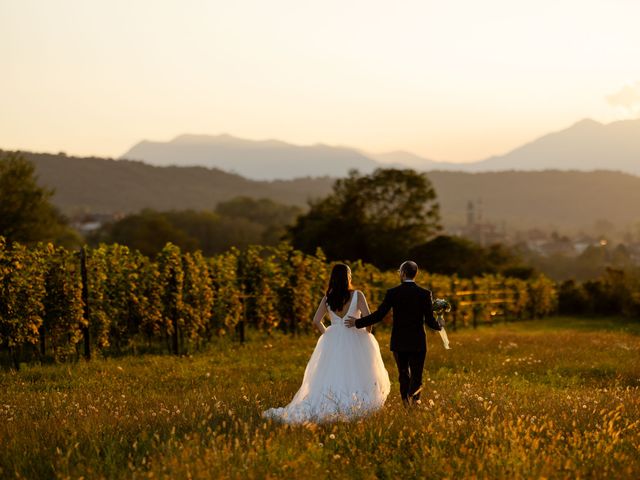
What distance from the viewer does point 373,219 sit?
71.9 metres

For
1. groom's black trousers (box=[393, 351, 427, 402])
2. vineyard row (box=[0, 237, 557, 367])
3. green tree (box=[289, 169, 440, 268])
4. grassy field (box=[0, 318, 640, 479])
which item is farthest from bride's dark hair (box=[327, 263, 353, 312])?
green tree (box=[289, 169, 440, 268])

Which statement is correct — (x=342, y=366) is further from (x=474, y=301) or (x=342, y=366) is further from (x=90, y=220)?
(x=90, y=220)

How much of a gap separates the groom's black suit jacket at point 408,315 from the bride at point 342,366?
28cm

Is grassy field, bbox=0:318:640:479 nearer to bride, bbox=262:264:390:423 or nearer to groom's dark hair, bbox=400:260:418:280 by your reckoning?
bride, bbox=262:264:390:423

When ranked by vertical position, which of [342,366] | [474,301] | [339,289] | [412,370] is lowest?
[474,301]

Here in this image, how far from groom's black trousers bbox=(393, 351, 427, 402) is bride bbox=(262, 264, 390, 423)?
264 mm

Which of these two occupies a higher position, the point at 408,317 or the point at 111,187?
the point at 111,187

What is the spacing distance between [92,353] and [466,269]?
177ft

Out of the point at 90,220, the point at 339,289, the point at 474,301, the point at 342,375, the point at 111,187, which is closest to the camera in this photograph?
the point at 342,375

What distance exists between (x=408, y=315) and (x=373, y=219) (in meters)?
61.9

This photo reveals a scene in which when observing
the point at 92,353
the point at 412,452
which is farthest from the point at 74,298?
the point at 412,452

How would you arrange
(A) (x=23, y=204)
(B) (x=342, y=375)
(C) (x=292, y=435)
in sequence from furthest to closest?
1. (A) (x=23, y=204)
2. (B) (x=342, y=375)
3. (C) (x=292, y=435)

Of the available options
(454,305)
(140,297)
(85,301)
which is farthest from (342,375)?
(454,305)

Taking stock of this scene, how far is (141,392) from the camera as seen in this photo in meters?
12.5
